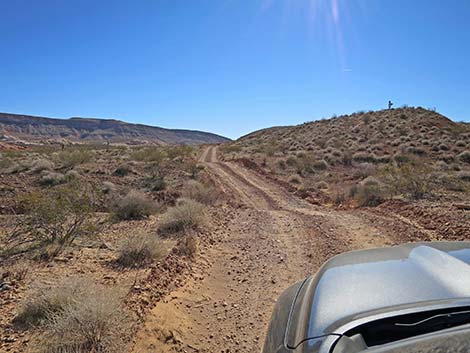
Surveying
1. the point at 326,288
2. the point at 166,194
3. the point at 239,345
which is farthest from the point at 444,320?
the point at 166,194

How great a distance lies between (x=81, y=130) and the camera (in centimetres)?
15375

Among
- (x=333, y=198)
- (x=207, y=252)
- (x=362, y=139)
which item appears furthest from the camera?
(x=362, y=139)

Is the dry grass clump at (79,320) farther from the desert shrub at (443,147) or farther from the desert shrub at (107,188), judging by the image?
the desert shrub at (443,147)

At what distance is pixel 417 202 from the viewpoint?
33.7 ft

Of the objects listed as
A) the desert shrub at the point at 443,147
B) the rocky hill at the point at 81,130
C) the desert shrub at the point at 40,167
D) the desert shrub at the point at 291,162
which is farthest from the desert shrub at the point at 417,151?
the rocky hill at the point at 81,130

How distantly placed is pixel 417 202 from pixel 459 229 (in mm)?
3057

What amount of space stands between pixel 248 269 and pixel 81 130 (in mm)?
168205

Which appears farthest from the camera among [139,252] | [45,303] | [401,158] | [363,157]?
[363,157]

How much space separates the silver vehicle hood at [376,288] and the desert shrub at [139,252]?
415 centimetres

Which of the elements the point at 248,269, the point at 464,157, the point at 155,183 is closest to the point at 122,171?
the point at 155,183

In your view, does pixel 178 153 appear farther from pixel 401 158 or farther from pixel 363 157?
pixel 401 158

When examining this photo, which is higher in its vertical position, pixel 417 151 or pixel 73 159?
pixel 417 151

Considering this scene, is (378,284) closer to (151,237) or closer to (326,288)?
(326,288)

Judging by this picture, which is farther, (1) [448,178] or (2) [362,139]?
(2) [362,139]
